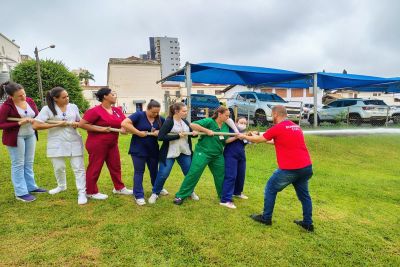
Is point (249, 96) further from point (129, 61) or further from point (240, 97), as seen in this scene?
point (129, 61)

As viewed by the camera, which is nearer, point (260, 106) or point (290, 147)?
point (290, 147)

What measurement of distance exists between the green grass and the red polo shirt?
0.98m

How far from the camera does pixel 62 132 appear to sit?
174 inches

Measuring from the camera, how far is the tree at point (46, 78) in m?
25.2


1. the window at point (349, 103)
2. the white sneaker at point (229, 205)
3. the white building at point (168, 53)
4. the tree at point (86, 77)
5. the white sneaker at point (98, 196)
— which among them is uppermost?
the white building at point (168, 53)

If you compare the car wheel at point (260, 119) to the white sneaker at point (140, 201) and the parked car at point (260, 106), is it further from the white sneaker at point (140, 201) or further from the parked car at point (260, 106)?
the white sneaker at point (140, 201)

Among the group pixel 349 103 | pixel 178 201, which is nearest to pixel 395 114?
pixel 349 103

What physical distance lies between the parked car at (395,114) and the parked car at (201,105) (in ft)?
34.7

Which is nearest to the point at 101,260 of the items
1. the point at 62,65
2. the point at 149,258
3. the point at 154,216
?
the point at 149,258

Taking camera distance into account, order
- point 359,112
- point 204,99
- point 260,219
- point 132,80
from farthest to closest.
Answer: point 132,80, point 359,112, point 204,99, point 260,219

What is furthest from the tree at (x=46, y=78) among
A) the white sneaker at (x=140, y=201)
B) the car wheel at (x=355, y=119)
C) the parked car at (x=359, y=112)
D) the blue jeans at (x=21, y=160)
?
the white sneaker at (x=140, y=201)

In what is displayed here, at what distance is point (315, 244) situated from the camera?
3641mm

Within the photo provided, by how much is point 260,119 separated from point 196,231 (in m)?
11.2

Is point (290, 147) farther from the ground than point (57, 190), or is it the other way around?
point (290, 147)
